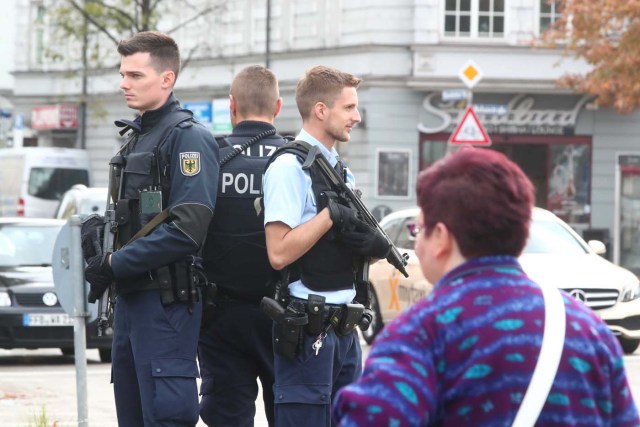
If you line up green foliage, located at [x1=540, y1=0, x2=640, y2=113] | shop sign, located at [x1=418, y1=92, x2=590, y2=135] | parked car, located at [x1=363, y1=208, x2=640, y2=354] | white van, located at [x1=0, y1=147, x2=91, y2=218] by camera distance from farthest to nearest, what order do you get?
white van, located at [x1=0, y1=147, x2=91, y2=218] < shop sign, located at [x1=418, y1=92, x2=590, y2=135] < green foliage, located at [x1=540, y1=0, x2=640, y2=113] < parked car, located at [x1=363, y1=208, x2=640, y2=354]

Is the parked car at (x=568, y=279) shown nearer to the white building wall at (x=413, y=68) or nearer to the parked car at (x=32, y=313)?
the parked car at (x=32, y=313)

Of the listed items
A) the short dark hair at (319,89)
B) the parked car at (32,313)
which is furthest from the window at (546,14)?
the short dark hair at (319,89)

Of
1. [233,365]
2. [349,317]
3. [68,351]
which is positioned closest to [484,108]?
[68,351]

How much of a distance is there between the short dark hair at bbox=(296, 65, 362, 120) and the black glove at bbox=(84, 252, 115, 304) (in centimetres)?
96

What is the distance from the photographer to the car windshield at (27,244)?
15375mm

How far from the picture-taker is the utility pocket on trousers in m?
5.48

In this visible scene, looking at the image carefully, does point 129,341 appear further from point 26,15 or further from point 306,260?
point 26,15

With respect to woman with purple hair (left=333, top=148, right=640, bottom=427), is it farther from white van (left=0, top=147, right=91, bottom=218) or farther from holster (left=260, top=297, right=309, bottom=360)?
white van (left=0, top=147, right=91, bottom=218)

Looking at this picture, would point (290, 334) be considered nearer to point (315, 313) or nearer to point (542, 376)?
point (315, 313)

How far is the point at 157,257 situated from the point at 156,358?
0.37m

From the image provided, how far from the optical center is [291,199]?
5578 millimetres

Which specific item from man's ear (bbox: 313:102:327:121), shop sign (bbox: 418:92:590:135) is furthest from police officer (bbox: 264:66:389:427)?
shop sign (bbox: 418:92:590:135)

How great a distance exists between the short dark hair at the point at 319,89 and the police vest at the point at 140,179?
46 centimetres

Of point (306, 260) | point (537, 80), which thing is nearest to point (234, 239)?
point (306, 260)
